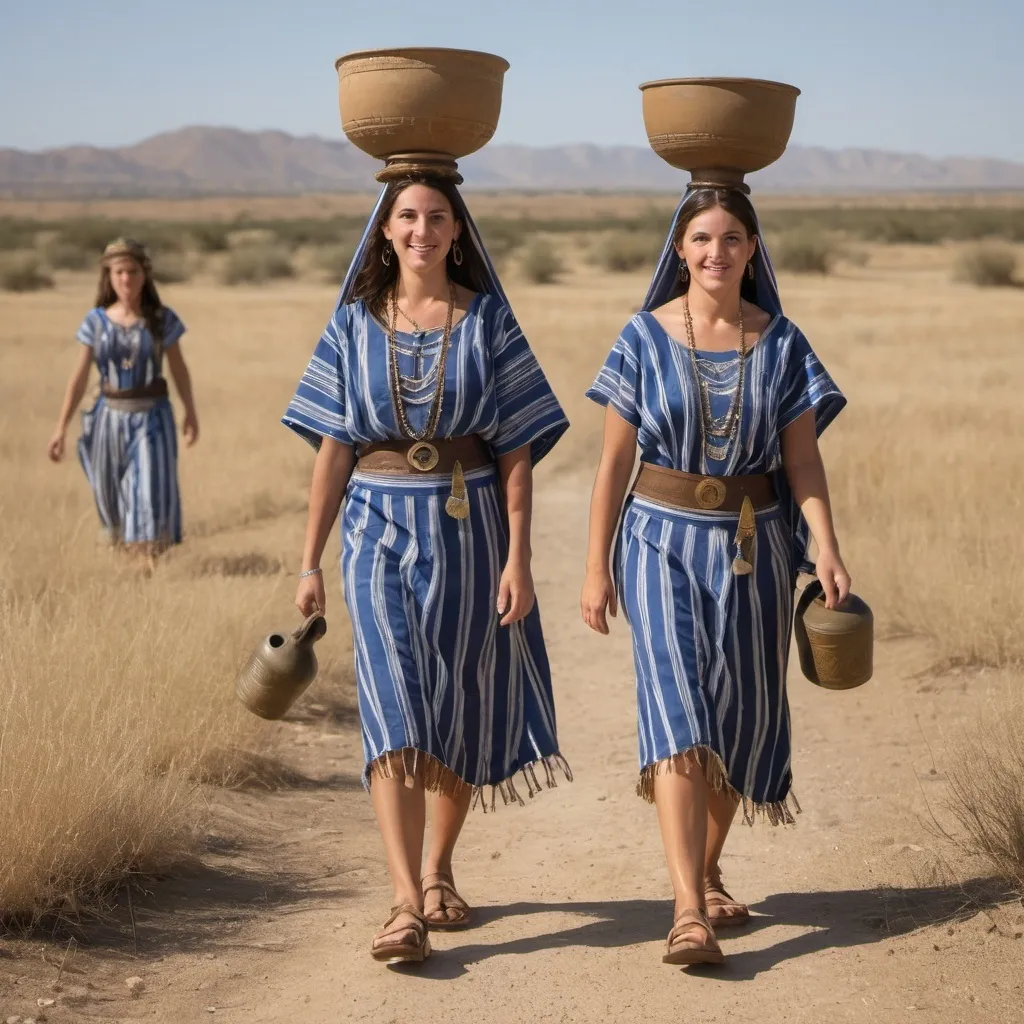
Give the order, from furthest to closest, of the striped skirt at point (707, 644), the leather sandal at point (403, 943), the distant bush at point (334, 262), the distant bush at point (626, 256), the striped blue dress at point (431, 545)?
the distant bush at point (626, 256) < the distant bush at point (334, 262) < the striped blue dress at point (431, 545) < the striped skirt at point (707, 644) < the leather sandal at point (403, 943)

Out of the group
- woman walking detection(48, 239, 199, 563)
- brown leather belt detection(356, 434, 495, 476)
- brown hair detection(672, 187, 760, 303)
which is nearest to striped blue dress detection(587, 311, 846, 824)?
brown hair detection(672, 187, 760, 303)

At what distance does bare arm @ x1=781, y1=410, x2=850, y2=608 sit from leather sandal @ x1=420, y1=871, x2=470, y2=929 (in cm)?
130

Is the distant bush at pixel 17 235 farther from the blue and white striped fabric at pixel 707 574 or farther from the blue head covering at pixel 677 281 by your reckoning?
the blue and white striped fabric at pixel 707 574

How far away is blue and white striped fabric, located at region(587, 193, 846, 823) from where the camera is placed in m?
3.99

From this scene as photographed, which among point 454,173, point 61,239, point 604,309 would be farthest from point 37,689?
point 61,239

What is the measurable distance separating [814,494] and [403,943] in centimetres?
155

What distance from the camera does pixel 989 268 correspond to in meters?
31.3

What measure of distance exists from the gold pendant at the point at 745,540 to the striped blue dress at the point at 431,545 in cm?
55

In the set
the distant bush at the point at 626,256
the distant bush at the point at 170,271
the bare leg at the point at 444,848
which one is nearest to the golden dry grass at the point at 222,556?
the bare leg at the point at 444,848

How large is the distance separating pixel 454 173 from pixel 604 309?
2209cm

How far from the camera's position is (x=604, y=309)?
85.8 ft

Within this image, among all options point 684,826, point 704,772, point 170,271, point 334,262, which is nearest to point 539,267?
point 334,262

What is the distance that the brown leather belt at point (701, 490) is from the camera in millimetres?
4039

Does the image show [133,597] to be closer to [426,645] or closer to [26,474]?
[426,645]
